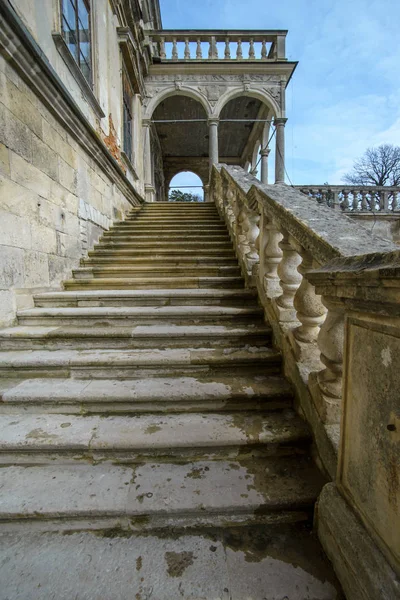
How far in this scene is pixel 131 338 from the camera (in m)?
2.38

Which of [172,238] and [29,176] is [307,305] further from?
[172,238]

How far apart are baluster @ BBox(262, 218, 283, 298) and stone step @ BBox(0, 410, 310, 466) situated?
1.20 metres

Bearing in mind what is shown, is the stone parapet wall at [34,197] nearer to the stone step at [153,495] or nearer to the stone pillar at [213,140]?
the stone step at [153,495]

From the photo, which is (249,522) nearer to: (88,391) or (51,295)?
(88,391)

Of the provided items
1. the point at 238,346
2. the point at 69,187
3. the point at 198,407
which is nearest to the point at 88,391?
the point at 198,407

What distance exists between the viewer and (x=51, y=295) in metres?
2.97

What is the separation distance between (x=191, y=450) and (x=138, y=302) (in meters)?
1.78

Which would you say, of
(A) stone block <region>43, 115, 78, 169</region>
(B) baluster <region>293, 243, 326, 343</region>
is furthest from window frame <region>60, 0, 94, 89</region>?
(B) baluster <region>293, 243, 326, 343</region>

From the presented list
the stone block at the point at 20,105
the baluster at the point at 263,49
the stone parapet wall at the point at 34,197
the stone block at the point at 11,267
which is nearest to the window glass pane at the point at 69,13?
the stone parapet wall at the point at 34,197

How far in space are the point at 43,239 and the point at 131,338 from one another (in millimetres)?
1692

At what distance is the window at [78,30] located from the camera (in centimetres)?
379

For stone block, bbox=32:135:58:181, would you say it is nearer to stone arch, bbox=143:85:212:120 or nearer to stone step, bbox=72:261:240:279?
stone step, bbox=72:261:240:279

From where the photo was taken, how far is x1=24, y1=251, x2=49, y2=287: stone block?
2.83 meters

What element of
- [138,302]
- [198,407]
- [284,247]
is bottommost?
[198,407]
